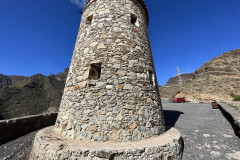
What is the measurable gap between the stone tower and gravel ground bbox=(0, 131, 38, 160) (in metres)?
1.20

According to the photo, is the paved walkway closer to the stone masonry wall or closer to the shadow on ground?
the shadow on ground

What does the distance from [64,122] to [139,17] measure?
5.22 meters

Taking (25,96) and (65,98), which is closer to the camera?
(65,98)

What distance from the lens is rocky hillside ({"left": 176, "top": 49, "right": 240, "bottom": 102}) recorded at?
75.5 ft

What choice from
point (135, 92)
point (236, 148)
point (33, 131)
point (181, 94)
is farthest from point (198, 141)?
point (181, 94)

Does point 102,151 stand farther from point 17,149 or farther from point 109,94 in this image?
point 17,149

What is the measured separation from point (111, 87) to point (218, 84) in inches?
1361

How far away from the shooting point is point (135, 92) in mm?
3410

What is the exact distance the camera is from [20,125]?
4.99 meters

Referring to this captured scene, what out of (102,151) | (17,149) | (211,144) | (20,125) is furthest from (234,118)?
(20,125)

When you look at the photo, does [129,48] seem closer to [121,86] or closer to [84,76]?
[121,86]

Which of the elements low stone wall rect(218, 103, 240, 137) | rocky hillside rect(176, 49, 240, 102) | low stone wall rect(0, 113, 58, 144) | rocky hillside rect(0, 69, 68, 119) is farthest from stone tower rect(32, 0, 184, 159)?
rocky hillside rect(176, 49, 240, 102)

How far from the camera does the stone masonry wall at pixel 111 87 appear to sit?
304 centimetres

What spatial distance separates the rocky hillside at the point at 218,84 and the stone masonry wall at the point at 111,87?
2570cm
